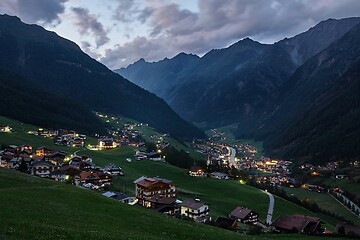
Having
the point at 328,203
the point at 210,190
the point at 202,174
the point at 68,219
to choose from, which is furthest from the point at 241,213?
the point at 328,203

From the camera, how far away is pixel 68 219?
42156mm

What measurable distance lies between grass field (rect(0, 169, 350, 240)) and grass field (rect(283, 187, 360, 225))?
114064 millimetres

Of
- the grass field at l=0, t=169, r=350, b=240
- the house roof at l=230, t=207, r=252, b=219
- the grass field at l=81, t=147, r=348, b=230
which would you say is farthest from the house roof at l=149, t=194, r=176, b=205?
the grass field at l=0, t=169, r=350, b=240

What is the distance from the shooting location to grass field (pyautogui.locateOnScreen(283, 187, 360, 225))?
150500 millimetres

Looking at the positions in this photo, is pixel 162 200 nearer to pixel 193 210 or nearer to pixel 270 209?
pixel 193 210

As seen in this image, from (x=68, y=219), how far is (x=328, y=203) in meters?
155

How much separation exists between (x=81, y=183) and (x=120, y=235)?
86131mm

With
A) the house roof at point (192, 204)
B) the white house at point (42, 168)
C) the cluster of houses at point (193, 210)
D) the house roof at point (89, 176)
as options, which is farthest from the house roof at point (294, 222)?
the white house at point (42, 168)

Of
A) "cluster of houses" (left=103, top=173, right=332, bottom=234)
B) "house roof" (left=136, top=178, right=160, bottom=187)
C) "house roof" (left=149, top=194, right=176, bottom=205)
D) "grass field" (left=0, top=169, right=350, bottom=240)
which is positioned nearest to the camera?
"grass field" (left=0, top=169, right=350, bottom=240)

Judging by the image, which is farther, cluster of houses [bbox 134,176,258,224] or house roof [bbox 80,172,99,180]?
house roof [bbox 80,172,99,180]

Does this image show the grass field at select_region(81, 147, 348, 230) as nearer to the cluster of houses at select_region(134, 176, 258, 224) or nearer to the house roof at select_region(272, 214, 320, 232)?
the cluster of houses at select_region(134, 176, 258, 224)

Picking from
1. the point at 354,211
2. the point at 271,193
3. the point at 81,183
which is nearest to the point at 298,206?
the point at 271,193

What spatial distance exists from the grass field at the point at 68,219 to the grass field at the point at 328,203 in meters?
114

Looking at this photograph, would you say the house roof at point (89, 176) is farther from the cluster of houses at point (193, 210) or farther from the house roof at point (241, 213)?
the house roof at point (241, 213)
